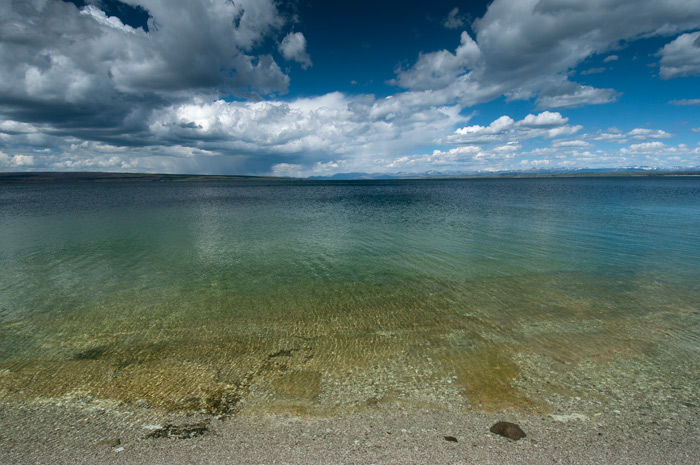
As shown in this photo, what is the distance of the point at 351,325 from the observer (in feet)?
38.3

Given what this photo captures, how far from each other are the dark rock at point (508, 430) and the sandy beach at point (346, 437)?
11 centimetres

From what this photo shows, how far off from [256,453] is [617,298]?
50.0 ft

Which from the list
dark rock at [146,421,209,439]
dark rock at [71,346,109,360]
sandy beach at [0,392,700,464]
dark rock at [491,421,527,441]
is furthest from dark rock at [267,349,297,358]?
dark rock at [491,421,527,441]

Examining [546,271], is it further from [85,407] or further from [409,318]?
[85,407]

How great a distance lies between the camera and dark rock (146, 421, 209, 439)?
6.38m

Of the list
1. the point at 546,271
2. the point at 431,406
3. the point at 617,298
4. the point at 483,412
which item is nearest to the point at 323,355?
the point at 431,406

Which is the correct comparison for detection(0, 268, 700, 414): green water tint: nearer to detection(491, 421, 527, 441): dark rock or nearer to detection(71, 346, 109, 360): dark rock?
detection(71, 346, 109, 360): dark rock

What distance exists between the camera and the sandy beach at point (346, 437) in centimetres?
583

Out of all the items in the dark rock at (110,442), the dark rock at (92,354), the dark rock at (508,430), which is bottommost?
the dark rock at (92,354)

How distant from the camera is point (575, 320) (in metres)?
11.8

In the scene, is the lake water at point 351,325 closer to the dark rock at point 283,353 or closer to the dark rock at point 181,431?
the dark rock at point 283,353

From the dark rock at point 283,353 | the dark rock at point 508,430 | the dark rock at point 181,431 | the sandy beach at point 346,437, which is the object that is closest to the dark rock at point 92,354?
the sandy beach at point 346,437

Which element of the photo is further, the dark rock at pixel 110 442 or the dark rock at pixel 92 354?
the dark rock at pixel 92 354

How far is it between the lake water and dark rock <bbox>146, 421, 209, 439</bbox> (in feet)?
1.80
